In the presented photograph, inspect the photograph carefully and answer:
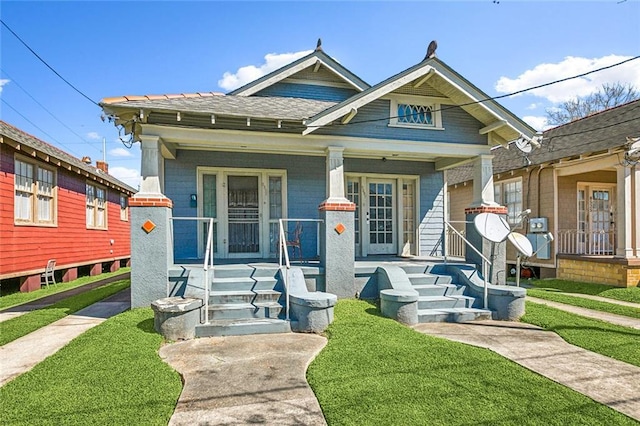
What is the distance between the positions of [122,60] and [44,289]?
20.5ft

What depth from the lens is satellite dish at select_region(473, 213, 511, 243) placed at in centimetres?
649

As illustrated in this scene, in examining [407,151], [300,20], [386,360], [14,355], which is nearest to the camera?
[386,360]

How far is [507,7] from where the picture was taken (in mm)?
6660

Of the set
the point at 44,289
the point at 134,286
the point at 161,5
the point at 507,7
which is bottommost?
the point at 44,289

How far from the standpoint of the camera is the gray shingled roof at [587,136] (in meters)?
9.54

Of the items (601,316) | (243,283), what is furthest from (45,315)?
(601,316)

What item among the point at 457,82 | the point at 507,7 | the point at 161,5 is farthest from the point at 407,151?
the point at 161,5

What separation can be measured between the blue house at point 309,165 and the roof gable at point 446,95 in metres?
0.02

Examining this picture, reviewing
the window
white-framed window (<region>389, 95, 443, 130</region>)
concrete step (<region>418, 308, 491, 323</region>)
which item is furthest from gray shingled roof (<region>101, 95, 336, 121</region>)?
the window

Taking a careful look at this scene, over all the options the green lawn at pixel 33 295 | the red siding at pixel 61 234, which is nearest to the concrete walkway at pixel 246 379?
the green lawn at pixel 33 295

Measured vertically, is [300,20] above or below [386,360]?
above

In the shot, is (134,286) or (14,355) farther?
(134,286)

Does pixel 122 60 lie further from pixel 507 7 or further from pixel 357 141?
pixel 507 7

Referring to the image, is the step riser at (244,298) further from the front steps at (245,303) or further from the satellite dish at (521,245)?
the satellite dish at (521,245)
